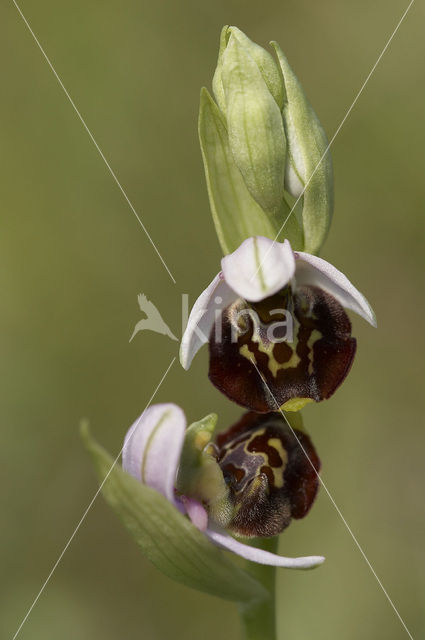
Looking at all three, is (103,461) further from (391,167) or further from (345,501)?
(391,167)

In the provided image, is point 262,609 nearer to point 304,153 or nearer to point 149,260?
point 304,153

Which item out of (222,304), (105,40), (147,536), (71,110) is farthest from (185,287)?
(147,536)

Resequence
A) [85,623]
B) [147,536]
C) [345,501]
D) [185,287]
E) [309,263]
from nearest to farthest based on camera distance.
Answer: [147,536], [309,263], [85,623], [345,501], [185,287]

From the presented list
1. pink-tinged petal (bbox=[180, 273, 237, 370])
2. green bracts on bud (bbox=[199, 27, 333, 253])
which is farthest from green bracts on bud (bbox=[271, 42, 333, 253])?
pink-tinged petal (bbox=[180, 273, 237, 370])

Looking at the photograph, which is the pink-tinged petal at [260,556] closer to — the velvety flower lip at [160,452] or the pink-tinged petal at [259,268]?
the velvety flower lip at [160,452]

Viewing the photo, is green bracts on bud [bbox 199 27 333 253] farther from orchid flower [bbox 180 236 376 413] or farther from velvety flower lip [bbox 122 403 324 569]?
velvety flower lip [bbox 122 403 324 569]
